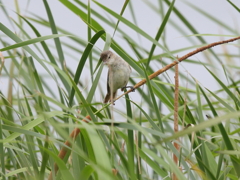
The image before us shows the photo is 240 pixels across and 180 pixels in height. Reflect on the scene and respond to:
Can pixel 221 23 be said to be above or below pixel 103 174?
above

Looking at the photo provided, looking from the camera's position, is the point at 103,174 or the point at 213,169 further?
the point at 213,169

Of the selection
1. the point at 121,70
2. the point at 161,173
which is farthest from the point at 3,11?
the point at 161,173

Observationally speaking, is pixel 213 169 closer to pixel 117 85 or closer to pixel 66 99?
pixel 66 99

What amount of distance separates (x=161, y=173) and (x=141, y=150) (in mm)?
139

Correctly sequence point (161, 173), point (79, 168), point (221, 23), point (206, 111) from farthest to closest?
point (221, 23)
point (206, 111)
point (161, 173)
point (79, 168)

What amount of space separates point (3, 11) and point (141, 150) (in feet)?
4.41

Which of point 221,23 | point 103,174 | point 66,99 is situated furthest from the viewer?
point 221,23

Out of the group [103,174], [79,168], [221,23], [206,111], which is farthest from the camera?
[221,23]

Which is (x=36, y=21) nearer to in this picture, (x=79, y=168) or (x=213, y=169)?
(x=79, y=168)

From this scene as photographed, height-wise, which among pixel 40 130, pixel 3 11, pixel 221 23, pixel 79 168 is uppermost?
pixel 3 11

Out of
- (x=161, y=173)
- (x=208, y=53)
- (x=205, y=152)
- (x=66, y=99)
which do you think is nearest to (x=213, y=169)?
(x=205, y=152)

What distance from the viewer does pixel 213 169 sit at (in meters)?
1.81

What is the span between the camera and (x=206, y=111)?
105 inches

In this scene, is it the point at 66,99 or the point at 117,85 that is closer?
the point at 66,99
